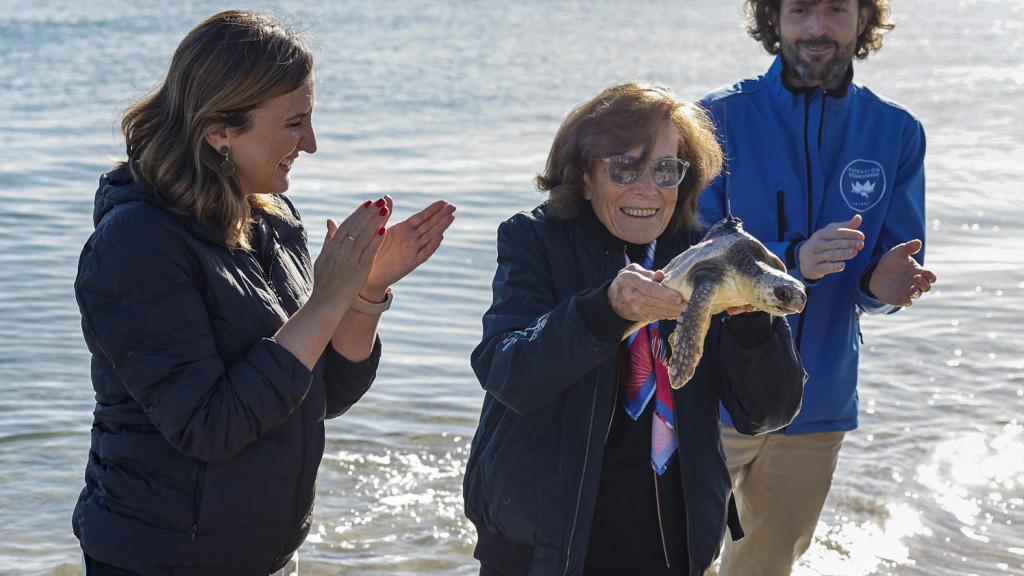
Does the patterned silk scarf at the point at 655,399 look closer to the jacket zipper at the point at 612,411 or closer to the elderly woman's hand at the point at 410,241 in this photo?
the jacket zipper at the point at 612,411

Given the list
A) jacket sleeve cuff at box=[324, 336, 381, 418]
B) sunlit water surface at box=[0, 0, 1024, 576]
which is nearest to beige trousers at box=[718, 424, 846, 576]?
jacket sleeve cuff at box=[324, 336, 381, 418]

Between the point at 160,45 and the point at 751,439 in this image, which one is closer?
the point at 751,439

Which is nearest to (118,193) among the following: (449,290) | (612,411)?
(612,411)

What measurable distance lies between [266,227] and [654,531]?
1.24 meters

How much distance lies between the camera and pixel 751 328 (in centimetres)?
305

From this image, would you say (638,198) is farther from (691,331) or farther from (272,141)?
(272,141)

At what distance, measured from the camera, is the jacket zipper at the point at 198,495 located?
9.45 feet

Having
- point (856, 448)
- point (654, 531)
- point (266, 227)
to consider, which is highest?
point (266, 227)

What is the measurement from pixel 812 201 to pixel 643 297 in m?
1.55

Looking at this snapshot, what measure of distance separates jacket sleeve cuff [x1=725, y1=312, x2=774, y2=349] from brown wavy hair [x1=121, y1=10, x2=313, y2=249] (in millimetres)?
1218

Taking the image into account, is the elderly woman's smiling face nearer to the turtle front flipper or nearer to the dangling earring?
the turtle front flipper

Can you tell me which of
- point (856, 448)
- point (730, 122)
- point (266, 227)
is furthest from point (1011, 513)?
point (266, 227)

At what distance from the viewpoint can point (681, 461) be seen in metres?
3.06

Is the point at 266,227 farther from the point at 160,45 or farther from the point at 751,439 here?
the point at 160,45
